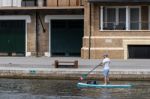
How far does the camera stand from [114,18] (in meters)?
55.2

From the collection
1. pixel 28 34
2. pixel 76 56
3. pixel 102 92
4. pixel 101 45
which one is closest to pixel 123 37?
pixel 101 45

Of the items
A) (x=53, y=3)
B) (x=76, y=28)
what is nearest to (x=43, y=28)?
(x=53, y=3)

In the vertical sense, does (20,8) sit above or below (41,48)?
above

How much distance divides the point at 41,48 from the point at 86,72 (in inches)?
755

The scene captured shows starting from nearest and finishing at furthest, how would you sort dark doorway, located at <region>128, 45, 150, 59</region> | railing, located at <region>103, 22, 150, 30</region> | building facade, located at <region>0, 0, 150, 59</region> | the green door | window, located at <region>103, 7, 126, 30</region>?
1. dark doorway, located at <region>128, 45, 150, 59</region>
2. building facade, located at <region>0, 0, 150, 59</region>
3. railing, located at <region>103, 22, 150, 30</region>
4. window, located at <region>103, 7, 126, 30</region>
5. the green door

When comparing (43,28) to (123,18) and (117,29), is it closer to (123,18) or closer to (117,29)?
(117,29)

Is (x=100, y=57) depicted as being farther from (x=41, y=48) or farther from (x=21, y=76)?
(x=21, y=76)

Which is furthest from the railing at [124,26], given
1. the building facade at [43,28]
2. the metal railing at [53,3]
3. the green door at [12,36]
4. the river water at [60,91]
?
the river water at [60,91]

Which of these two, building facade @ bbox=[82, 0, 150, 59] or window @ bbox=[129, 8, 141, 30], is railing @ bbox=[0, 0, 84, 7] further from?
window @ bbox=[129, 8, 141, 30]

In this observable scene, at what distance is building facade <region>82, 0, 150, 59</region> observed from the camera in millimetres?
53625

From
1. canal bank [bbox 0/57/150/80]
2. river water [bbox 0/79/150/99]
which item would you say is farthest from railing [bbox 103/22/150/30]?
river water [bbox 0/79/150/99]

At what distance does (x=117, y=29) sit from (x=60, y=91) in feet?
69.8

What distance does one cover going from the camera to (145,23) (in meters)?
54.5

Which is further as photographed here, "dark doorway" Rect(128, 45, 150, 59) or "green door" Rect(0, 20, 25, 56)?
"green door" Rect(0, 20, 25, 56)
